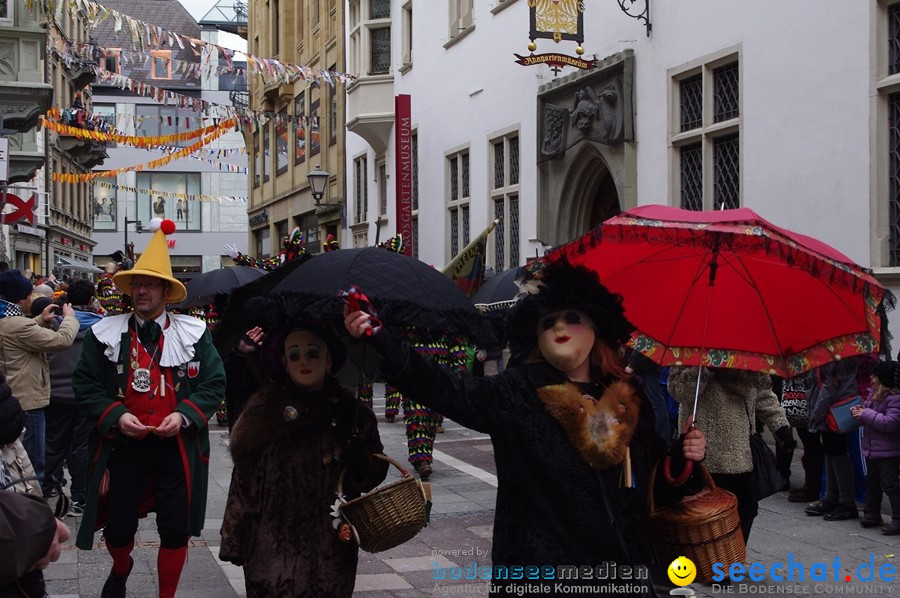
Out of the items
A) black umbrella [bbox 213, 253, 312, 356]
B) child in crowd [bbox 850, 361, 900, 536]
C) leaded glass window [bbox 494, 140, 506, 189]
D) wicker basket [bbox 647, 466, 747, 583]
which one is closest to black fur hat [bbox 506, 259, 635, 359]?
wicker basket [bbox 647, 466, 747, 583]

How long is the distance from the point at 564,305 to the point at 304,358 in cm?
128

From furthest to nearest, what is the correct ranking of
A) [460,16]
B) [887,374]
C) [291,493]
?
[460,16]
[887,374]
[291,493]

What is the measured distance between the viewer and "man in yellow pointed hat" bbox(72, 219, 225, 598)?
5.29 m

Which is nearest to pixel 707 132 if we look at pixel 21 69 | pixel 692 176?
pixel 692 176

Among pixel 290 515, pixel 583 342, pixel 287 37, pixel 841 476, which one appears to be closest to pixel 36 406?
pixel 290 515

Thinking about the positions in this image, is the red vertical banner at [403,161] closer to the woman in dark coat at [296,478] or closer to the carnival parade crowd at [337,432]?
the carnival parade crowd at [337,432]

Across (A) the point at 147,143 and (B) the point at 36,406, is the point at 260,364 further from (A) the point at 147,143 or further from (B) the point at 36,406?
(A) the point at 147,143

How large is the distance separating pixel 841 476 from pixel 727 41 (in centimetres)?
617

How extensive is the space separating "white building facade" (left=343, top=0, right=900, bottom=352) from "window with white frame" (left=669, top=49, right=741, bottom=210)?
2cm

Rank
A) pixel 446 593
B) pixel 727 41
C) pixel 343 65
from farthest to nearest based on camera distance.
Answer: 1. pixel 343 65
2. pixel 727 41
3. pixel 446 593

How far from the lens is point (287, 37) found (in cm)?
3569

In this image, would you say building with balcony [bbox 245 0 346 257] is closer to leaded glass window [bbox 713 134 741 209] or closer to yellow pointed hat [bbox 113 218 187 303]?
leaded glass window [bbox 713 134 741 209]

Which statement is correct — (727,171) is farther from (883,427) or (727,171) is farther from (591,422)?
(591,422)

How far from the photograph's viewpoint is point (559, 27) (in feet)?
50.1
